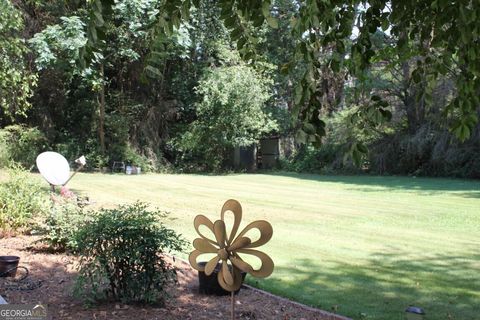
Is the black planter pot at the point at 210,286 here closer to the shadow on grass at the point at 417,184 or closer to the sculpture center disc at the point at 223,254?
the sculpture center disc at the point at 223,254

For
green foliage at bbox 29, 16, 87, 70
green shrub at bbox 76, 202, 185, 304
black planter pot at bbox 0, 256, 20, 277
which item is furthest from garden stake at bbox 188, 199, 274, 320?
green foliage at bbox 29, 16, 87, 70

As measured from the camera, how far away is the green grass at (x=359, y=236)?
17.6 ft

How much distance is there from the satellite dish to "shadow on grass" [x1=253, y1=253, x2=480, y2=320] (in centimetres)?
355

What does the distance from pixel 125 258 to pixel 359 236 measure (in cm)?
537

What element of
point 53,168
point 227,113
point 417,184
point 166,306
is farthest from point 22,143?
point 166,306

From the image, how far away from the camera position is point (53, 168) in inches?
303

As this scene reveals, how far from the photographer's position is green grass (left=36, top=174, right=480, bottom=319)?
17.6 feet

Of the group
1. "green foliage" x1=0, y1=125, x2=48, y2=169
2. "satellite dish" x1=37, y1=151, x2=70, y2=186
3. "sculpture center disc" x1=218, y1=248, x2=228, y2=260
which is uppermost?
"green foliage" x1=0, y1=125, x2=48, y2=169

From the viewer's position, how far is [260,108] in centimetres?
2420

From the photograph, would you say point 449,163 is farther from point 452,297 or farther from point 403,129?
point 452,297

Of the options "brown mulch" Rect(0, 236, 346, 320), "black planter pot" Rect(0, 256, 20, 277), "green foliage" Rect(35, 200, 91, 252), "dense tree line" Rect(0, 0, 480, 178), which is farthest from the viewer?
"dense tree line" Rect(0, 0, 480, 178)

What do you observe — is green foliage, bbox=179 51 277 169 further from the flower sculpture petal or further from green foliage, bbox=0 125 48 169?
the flower sculpture petal

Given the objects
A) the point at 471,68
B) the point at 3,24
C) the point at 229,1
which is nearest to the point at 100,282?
the point at 229,1

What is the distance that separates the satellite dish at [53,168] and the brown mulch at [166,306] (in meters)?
2.03
